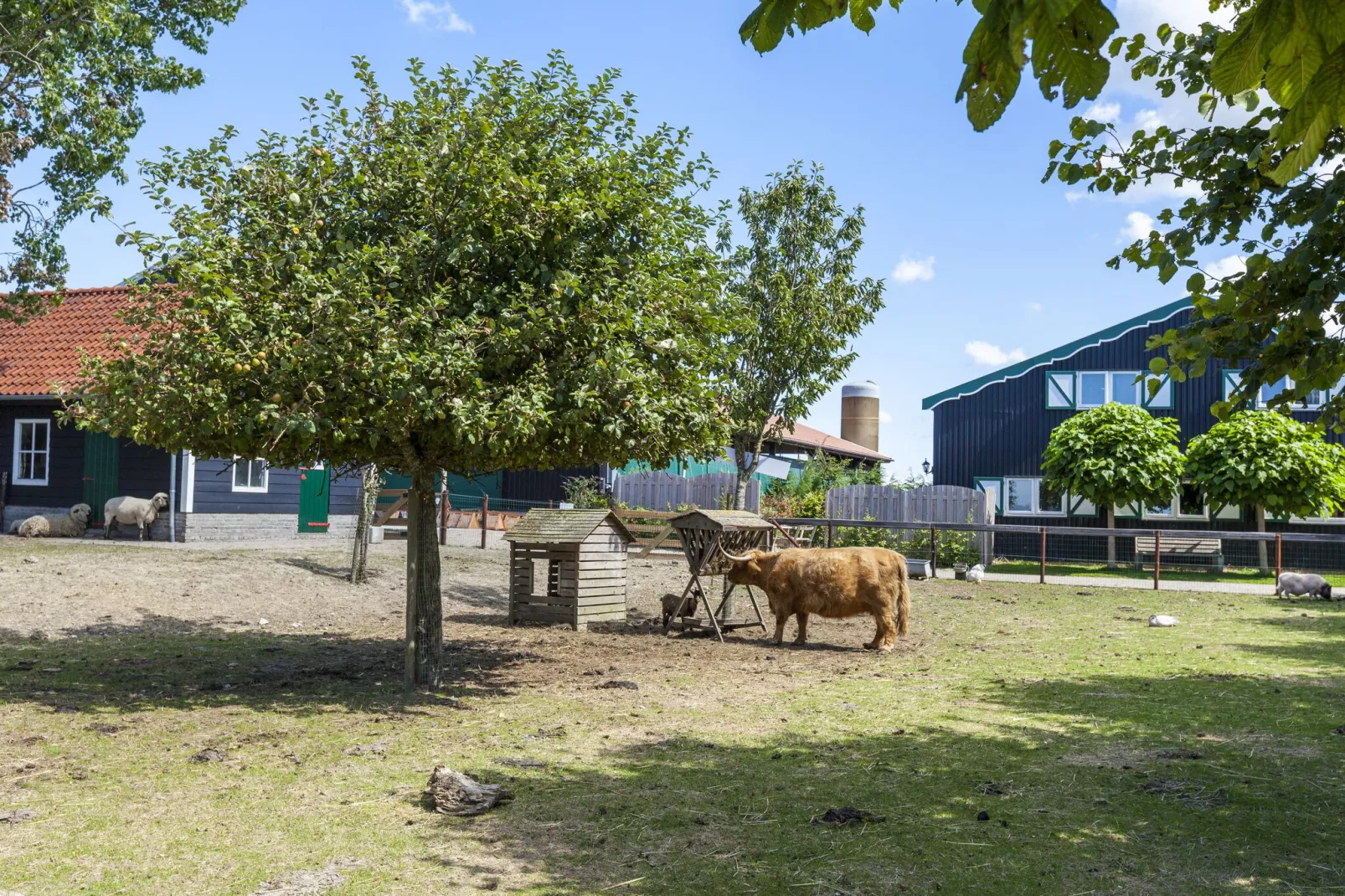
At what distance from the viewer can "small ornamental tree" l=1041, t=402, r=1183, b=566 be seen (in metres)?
28.6

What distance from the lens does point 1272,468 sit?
27094 mm

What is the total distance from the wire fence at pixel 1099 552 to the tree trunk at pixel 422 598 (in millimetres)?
14295

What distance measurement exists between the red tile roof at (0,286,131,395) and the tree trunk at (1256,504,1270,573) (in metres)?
26.3

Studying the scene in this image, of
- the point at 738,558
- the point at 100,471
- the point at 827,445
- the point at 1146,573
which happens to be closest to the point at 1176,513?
the point at 1146,573

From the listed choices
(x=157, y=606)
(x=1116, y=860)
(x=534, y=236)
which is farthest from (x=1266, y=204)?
(x=157, y=606)

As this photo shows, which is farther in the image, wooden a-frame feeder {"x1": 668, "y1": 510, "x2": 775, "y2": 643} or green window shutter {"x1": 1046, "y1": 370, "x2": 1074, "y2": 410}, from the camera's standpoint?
green window shutter {"x1": 1046, "y1": 370, "x2": 1074, "y2": 410}

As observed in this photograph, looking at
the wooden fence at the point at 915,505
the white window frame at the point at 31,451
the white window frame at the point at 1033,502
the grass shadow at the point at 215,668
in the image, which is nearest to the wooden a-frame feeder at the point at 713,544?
the grass shadow at the point at 215,668

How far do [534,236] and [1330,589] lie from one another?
18106 mm

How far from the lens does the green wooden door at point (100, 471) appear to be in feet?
76.5

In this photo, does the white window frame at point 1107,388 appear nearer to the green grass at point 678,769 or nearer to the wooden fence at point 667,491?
the wooden fence at point 667,491

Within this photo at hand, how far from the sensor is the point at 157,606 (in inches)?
572

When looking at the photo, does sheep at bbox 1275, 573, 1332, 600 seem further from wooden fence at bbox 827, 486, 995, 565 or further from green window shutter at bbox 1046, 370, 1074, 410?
green window shutter at bbox 1046, 370, 1074, 410

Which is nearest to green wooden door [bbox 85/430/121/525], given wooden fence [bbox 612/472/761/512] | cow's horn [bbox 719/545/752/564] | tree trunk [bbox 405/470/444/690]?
wooden fence [bbox 612/472/761/512]

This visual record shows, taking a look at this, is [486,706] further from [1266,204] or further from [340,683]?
[1266,204]
